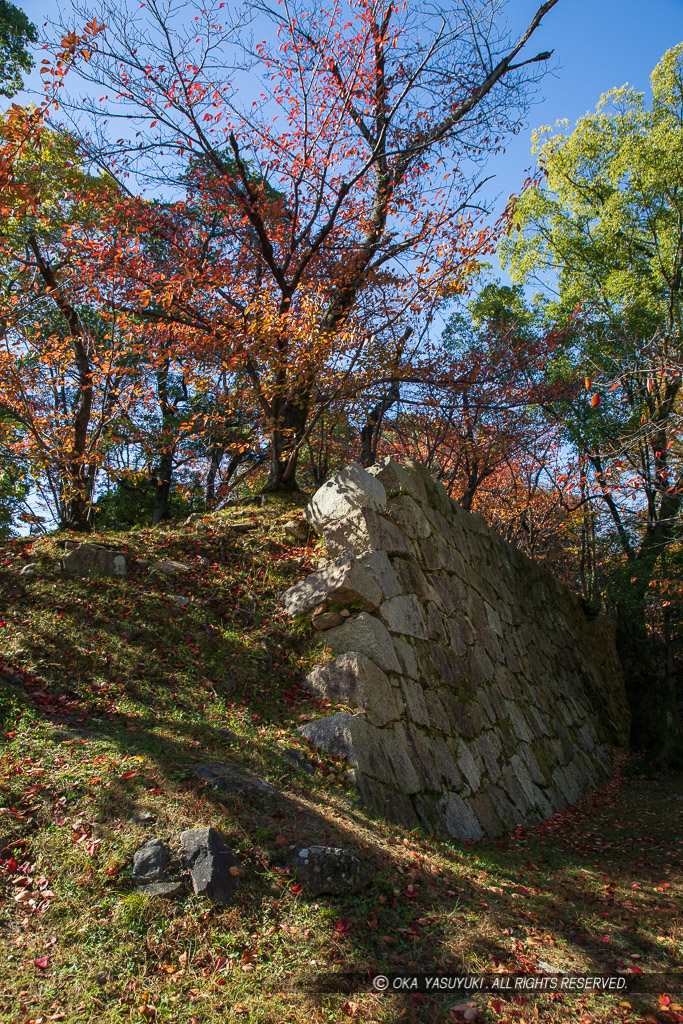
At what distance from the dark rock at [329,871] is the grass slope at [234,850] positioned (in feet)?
0.19

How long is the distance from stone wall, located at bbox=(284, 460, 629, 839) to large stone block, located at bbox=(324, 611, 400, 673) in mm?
12

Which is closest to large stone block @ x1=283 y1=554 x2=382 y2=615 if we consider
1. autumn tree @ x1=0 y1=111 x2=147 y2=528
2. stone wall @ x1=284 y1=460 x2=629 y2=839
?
stone wall @ x1=284 y1=460 x2=629 y2=839

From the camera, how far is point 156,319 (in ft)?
25.7

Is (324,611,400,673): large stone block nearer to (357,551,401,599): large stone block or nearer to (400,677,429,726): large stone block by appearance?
(400,677,429,726): large stone block

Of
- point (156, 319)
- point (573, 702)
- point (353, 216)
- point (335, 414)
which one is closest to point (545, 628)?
point (573, 702)

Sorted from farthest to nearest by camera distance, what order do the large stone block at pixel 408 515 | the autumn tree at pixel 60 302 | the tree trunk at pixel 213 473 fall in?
the tree trunk at pixel 213 473 < the autumn tree at pixel 60 302 < the large stone block at pixel 408 515

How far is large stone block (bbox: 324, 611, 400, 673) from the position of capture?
16.8 ft

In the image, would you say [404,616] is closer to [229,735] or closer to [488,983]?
[229,735]

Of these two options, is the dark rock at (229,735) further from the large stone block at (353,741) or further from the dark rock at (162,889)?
the dark rock at (162,889)

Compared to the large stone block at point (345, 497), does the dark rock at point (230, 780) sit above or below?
below

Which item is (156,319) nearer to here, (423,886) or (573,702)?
(423,886)

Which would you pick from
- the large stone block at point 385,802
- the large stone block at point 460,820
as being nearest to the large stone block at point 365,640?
the large stone block at point 385,802

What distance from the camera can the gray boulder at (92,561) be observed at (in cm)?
579

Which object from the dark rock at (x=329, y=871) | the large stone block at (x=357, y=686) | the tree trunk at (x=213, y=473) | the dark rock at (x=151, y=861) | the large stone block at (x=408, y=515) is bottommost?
the dark rock at (x=329, y=871)
